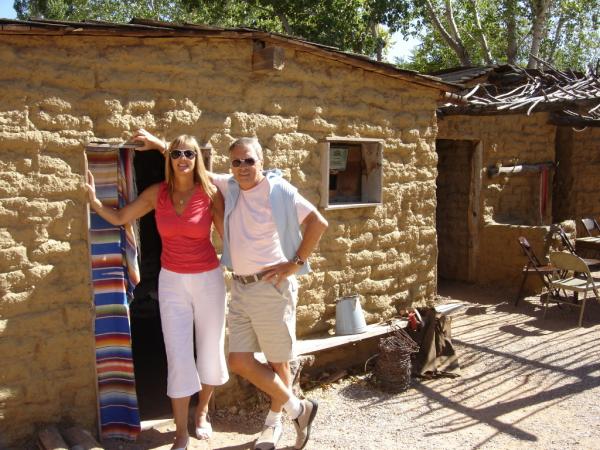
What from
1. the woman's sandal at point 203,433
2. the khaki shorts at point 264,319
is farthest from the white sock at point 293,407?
the woman's sandal at point 203,433

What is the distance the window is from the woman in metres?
2.19

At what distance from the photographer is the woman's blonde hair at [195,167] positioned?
3.93 metres

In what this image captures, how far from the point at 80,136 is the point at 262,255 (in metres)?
1.47

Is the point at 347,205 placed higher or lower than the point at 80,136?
lower

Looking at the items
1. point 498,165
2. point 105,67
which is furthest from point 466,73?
point 105,67

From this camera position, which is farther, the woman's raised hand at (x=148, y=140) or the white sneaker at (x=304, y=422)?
the white sneaker at (x=304, y=422)

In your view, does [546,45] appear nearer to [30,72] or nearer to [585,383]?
[585,383]

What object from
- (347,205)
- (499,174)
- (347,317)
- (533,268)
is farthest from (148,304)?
(499,174)

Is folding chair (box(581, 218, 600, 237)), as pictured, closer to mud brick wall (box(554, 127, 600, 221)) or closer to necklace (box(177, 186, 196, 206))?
mud brick wall (box(554, 127, 600, 221))

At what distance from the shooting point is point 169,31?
174 inches

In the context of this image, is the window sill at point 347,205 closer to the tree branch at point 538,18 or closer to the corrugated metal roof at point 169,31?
the corrugated metal roof at point 169,31

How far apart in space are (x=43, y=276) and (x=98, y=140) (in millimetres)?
965

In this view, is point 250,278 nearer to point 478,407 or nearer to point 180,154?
point 180,154

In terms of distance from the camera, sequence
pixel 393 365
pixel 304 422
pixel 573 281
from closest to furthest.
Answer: pixel 304 422 < pixel 393 365 < pixel 573 281
